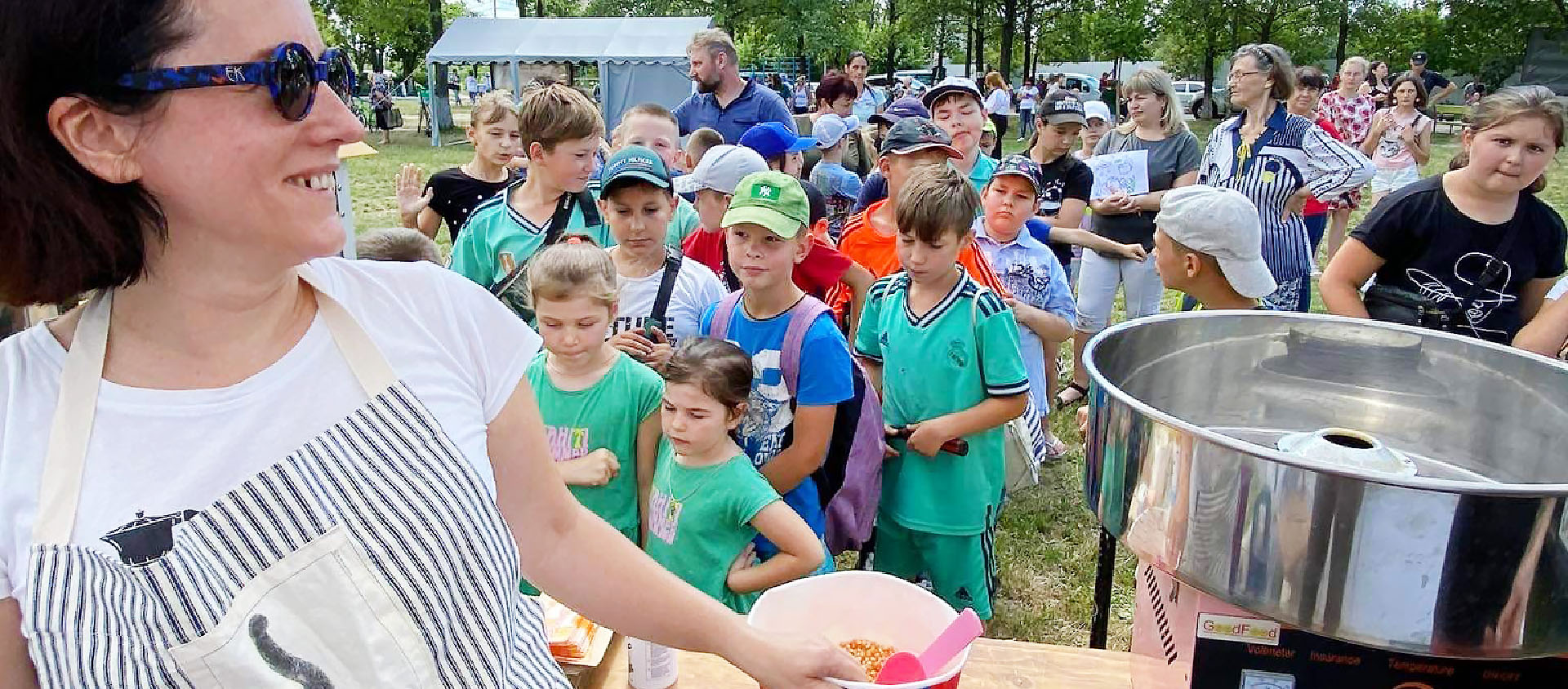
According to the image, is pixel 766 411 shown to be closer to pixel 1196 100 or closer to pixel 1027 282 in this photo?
pixel 1027 282

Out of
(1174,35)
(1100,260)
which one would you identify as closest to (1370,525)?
(1100,260)

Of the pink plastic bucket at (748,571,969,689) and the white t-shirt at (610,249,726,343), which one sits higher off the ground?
the white t-shirt at (610,249,726,343)

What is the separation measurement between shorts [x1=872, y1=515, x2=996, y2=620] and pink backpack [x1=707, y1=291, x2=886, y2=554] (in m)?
0.15

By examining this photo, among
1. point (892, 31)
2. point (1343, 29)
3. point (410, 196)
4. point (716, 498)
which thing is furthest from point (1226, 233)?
point (892, 31)

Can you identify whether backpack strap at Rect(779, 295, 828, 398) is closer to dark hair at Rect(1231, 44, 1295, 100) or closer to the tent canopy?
dark hair at Rect(1231, 44, 1295, 100)

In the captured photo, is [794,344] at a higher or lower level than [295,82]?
lower

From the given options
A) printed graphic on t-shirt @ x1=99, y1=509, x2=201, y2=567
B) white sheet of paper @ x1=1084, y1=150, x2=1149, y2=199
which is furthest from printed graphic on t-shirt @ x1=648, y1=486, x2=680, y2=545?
white sheet of paper @ x1=1084, y1=150, x2=1149, y2=199

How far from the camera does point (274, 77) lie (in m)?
0.90

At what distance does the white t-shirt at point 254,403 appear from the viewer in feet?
2.80

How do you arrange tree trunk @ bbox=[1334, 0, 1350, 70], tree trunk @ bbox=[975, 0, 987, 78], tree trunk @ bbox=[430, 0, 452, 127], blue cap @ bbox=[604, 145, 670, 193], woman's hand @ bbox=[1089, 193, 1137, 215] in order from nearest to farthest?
blue cap @ bbox=[604, 145, 670, 193], woman's hand @ bbox=[1089, 193, 1137, 215], tree trunk @ bbox=[430, 0, 452, 127], tree trunk @ bbox=[1334, 0, 1350, 70], tree trunk @ bbox=[975, 0, 987, 78]

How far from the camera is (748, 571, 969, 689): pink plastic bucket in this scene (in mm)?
1354

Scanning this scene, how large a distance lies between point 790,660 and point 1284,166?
3.97 metres

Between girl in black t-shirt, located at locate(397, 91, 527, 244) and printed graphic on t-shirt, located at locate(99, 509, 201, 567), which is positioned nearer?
printed graphic on t-shirt, located at locate(99, 509, 201, 567)

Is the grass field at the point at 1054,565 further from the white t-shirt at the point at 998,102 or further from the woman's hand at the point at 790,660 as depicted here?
the white t-shirt at the point at 998,102
